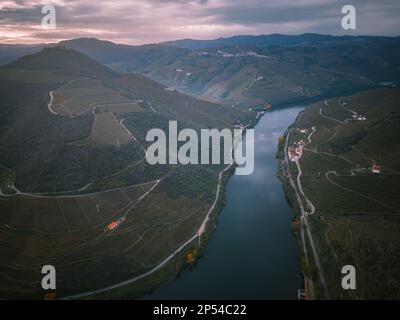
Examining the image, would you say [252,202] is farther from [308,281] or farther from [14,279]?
[14,279]

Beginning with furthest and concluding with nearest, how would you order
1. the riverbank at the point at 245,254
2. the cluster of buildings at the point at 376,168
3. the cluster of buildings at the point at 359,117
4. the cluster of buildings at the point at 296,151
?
the cluster of buildings at the point at 359,117
the cluster of buildings at the point at 296,151
the cluster of buildings at the point at 376,168
the riverbank at the point at 245,254

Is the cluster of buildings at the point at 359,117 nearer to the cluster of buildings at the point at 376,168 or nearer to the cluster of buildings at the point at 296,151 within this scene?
the cluster of buildings at the point at 296,151

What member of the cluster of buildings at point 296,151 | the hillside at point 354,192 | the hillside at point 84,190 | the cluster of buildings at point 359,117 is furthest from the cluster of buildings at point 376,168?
the cluster of buildings at point 359,117

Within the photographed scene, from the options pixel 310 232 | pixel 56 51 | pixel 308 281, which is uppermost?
pixel 56 51

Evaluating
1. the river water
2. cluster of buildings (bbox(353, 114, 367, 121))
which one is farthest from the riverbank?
cluster of buildings (bbox(353, 114, 367, 121))

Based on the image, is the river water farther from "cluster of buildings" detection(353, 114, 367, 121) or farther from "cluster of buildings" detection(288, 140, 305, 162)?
"cluster of buildings" detection(353, 114, 367, 121)
